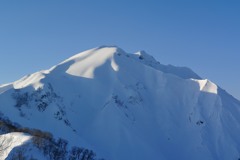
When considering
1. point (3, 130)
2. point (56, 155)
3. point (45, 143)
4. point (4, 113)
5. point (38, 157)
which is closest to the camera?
point (38, 157)

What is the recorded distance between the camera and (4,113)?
18762 centimetres

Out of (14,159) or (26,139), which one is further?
(26,139)

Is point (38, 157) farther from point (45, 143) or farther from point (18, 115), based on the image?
point (18, 115)

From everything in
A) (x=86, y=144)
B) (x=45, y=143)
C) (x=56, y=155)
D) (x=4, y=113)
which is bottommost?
(x=86, y=144)

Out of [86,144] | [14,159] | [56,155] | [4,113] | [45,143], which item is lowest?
[86,144]

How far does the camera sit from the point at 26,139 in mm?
83000

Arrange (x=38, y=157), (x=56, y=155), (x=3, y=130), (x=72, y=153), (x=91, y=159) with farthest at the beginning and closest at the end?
(x=91, y=159) < (x=72, y=153) < (x=3, y=130) < (x=56, y=155) < (x=38, y=157)

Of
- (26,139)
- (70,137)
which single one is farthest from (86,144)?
(26,139)

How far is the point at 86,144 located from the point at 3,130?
85817 mm

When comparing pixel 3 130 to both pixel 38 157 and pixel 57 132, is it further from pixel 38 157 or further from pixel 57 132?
pixel 57 132

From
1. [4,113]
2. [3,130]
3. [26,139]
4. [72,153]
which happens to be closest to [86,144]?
[4,113]

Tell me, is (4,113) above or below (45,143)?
below

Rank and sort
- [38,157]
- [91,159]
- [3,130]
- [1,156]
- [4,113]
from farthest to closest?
[4,113]
[91,159]
[3,130]
[38,157]
[1,156]

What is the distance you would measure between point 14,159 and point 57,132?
123m
